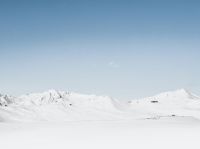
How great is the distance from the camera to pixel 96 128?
2664 cm

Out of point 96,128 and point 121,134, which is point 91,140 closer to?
point 121,134

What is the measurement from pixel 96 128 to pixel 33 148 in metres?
6.26

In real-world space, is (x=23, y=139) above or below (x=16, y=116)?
below

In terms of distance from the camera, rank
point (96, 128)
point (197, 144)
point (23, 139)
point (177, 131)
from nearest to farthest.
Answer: point (197, 144) < point (177, 131) < point (23, 139) < point (96, 128)

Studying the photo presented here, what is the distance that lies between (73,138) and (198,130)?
811 centimetres

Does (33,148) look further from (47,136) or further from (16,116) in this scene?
(16,116)

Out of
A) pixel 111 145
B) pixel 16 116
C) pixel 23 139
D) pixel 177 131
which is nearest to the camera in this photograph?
pixel 111 145

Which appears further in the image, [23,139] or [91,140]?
[23,139]

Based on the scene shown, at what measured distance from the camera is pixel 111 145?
21.0m

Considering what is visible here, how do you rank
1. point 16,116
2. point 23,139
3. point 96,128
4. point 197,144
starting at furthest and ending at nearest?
point 16,116 → point 96,128 → point 23,139 → point 197,144

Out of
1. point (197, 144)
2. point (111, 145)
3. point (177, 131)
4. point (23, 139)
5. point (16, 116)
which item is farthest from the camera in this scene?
point (16, 116)

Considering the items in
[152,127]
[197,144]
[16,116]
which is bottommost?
[197,144]

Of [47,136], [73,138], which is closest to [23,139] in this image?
[47,136]

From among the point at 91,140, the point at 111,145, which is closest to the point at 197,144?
the point at 111,145
